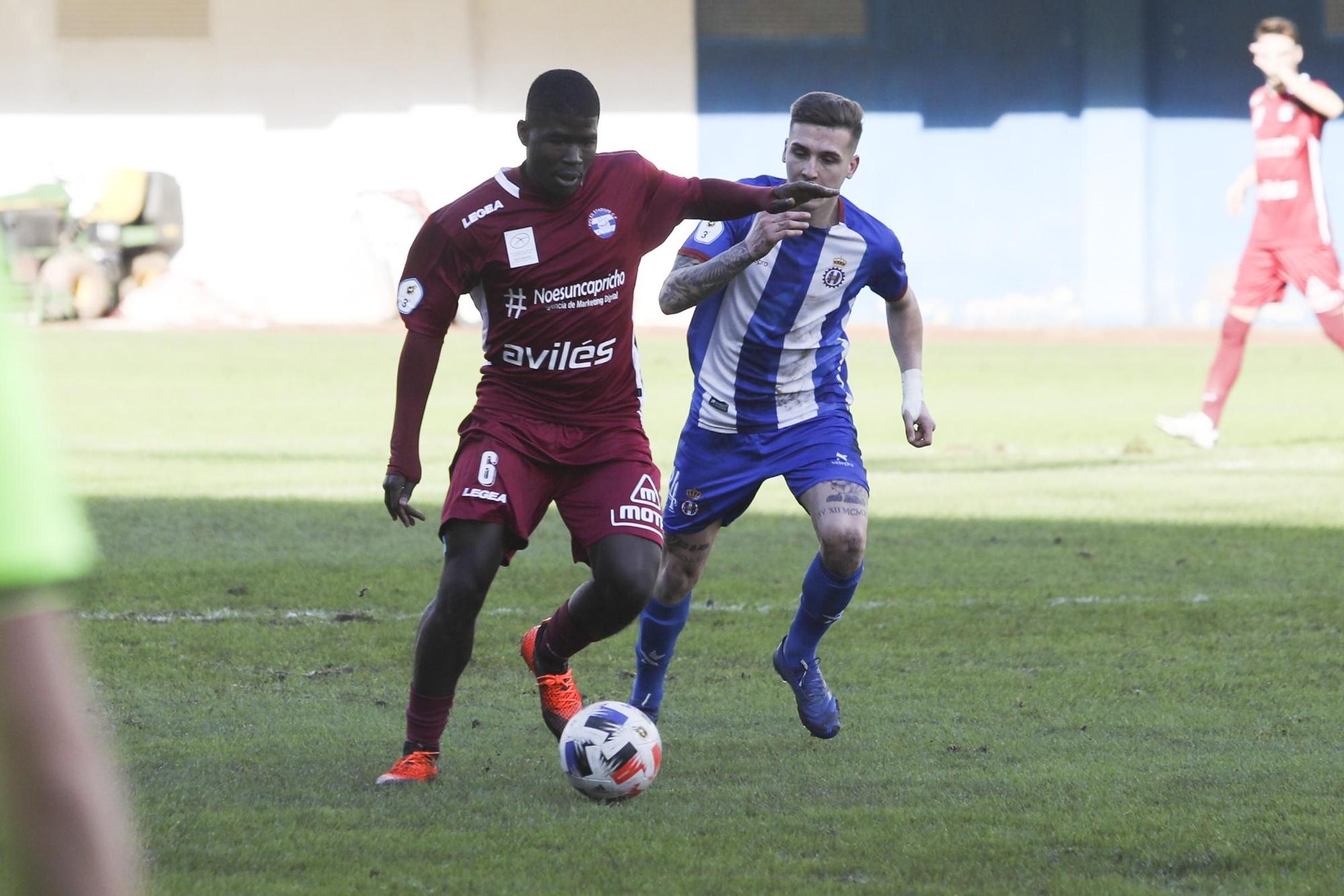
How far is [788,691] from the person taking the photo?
19.9ft

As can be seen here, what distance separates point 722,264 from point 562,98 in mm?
744

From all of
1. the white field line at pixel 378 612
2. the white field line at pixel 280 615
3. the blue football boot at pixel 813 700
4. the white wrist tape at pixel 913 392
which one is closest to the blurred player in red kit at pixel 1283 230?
the white field line at pixel 378 612

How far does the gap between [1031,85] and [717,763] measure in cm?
2535

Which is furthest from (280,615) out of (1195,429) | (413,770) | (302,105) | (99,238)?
(302,105)

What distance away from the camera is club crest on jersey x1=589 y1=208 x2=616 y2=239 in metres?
4.95

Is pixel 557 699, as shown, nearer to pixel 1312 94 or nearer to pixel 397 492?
pixel 397 492

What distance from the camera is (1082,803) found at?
4.46 metres

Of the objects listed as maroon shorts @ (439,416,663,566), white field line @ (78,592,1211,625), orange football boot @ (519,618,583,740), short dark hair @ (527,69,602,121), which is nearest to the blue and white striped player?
orange football boot @ (519,618,583,740)

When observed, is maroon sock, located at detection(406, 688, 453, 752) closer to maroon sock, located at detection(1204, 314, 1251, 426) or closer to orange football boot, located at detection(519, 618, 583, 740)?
orange football boot, located at detection(519, 618, 583, 740)

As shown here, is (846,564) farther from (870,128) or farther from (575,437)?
(870,128)

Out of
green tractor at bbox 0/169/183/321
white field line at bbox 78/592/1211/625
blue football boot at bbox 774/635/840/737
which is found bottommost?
green tractor at bbox 0/169/183/321

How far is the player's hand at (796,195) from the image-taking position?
5.16m

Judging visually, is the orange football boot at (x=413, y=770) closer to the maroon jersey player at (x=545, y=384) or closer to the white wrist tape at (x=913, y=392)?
the maroon jersey player at (x=545, y=384)

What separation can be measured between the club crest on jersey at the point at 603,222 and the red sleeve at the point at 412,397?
1.73 feet
